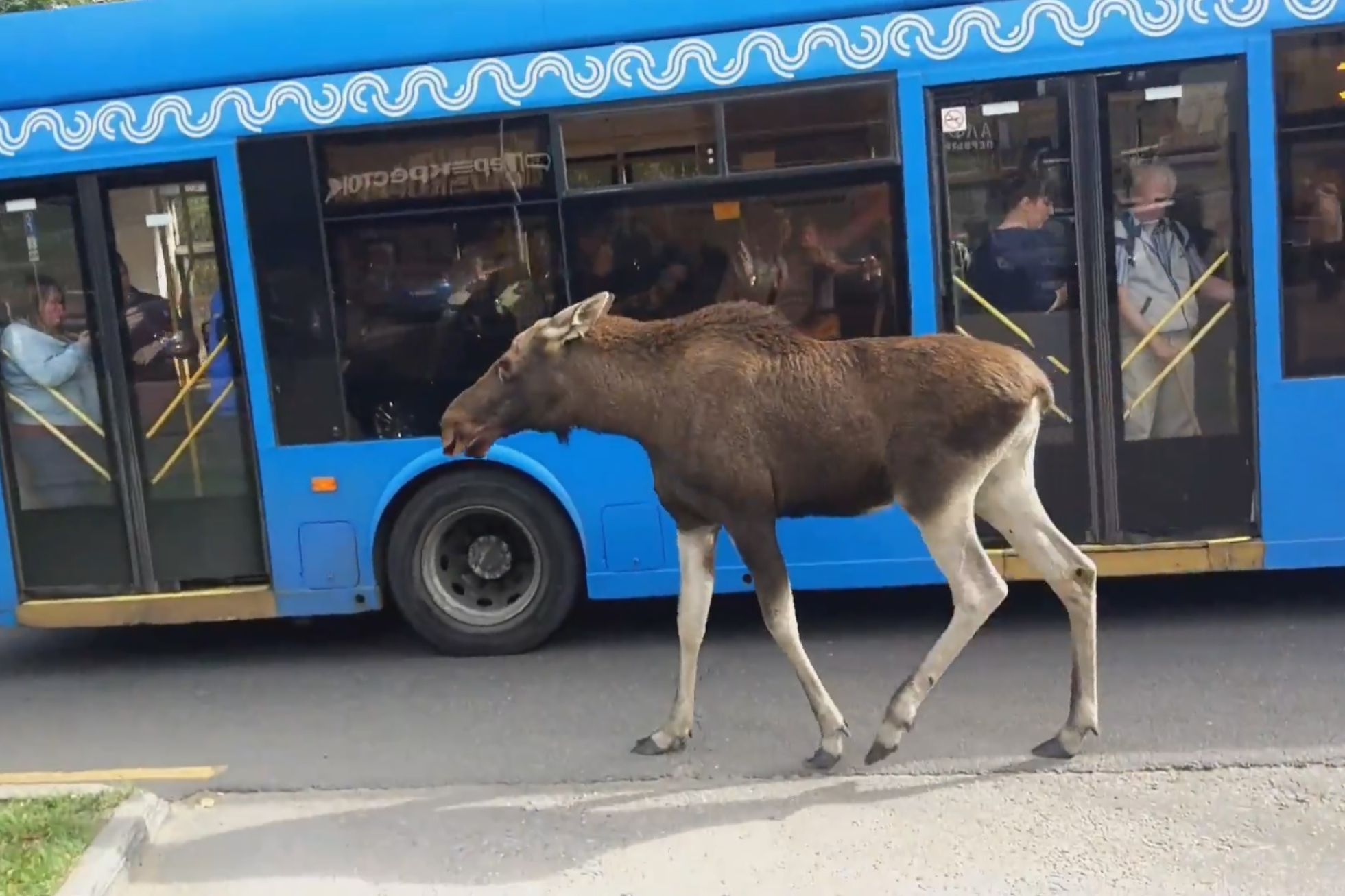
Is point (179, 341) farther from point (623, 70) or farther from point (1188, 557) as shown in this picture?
point (1188, 557)

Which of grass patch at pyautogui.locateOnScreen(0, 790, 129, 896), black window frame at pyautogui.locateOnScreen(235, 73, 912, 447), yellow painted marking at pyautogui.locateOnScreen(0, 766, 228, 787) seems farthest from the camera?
black window frame at pyautogui.locateOnScreen(235, 73, 912, 447)

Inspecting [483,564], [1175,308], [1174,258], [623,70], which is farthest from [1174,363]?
[483,564]

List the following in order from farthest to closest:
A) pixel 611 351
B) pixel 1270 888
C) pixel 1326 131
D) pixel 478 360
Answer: pixel 478 360
pixel 1326 131
pixel 611 351
pixel 1270 888

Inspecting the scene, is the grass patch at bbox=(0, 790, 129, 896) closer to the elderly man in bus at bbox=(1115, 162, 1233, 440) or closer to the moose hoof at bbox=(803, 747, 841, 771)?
the moose hoof at bbox=(803, 747, 841, 771)

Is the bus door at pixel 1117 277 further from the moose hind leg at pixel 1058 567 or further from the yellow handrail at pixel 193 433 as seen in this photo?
the yellow handrail at pixel 193 433

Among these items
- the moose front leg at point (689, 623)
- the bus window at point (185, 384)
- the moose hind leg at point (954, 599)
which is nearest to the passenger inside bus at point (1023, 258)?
the moose hind leg at point (954, 599)

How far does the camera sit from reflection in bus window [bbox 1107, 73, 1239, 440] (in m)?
5.95

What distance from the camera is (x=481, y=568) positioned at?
6641 millimetres

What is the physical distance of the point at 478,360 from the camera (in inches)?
252

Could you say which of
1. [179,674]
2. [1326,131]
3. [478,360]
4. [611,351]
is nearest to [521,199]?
[478,360]

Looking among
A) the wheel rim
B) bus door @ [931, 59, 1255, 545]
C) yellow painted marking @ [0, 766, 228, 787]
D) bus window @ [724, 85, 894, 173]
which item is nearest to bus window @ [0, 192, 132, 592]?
yellow painted marking @ [0, 766, 228, 787]

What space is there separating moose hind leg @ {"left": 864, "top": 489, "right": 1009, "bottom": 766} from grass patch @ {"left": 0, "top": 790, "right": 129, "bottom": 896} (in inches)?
107

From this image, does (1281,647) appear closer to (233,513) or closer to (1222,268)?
(1222,268)

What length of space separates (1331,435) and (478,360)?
401 centimetres
